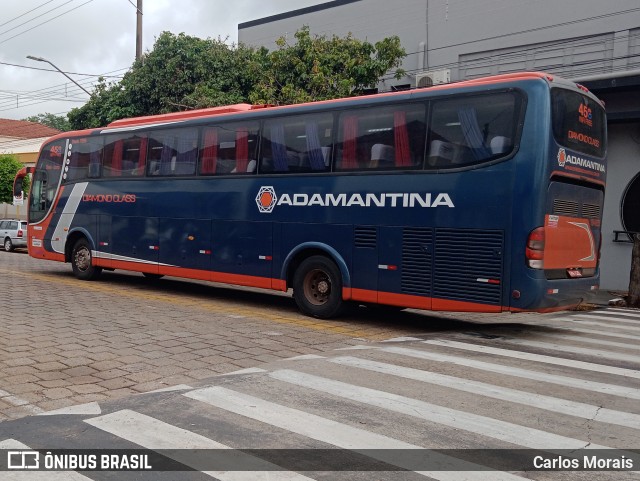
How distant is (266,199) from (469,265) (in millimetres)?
4299

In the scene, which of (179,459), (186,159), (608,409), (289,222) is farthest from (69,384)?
(186,159)

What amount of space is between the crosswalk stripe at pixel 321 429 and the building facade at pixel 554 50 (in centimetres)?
1559

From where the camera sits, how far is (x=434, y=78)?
21.3 metres

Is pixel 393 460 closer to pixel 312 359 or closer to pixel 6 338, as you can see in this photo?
pixel 312 359

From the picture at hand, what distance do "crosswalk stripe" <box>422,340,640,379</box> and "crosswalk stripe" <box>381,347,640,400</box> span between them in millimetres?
652

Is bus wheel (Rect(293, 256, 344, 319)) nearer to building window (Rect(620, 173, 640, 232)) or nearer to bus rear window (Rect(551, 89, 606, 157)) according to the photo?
bus rear window (Rect(551, 89, 606, 157))

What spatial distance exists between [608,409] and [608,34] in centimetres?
1597

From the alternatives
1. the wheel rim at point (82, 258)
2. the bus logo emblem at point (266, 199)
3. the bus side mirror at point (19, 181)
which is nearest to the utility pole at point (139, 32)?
the bus side mirror at point (19, 181)

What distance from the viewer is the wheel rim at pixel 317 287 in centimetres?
1145

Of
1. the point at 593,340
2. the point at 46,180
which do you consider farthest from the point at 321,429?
the point at 46,180

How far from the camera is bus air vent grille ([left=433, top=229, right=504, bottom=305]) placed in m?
9.23

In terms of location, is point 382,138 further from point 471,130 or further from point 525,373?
point 525,373

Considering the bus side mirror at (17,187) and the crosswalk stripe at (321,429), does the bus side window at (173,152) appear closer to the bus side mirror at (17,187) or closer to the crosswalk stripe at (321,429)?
the bus side mirror at (17,187)

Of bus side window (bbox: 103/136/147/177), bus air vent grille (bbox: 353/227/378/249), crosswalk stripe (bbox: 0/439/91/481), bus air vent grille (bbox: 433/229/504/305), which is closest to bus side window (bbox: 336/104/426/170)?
bus air vent grille (bbox: 353/227/378/249)
